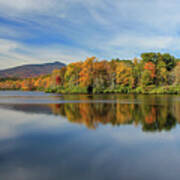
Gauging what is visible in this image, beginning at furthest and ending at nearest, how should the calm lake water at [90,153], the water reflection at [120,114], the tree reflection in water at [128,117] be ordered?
the water reflection at [120,114] < the tree reflection in water at [128,117] < the calm lake water at [90,153]

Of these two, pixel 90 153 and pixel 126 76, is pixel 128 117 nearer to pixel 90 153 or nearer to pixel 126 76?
pixel 90 153

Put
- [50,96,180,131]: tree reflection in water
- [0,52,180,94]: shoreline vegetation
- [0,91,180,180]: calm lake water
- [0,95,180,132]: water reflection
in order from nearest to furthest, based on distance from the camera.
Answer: [0,91,180,180]: calm lake water → [50,96,180,131]: tree reflection in water → [0,95,180,132]: water reflection → [0,52,180,94]: shoreline vegetation

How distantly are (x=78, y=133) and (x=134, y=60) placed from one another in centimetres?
6008

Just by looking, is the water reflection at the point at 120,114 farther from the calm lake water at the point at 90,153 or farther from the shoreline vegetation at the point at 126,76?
the shoreline vegetation at the point at 126,76

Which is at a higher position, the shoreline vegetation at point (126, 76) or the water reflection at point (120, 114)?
the shoreline vegetation at point (126, 76)

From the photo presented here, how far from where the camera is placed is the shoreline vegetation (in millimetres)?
56000

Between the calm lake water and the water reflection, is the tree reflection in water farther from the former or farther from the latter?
the calm lake water

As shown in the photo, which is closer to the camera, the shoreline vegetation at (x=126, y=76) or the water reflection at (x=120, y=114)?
the water reflection at (x=120, y=114)

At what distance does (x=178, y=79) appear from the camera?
166ft

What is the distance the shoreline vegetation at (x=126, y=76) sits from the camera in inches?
2205

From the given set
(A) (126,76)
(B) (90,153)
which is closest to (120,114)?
(B) (90,153)

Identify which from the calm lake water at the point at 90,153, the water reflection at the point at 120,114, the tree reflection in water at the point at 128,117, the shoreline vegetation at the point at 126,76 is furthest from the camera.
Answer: the shoreline vegetation at the point at 126,76

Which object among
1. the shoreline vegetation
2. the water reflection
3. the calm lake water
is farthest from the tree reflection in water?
the shoreline vegetation

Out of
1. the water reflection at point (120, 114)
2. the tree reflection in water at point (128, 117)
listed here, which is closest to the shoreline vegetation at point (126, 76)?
the water reflection at point (120, 114)
